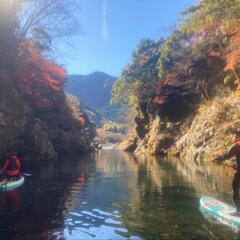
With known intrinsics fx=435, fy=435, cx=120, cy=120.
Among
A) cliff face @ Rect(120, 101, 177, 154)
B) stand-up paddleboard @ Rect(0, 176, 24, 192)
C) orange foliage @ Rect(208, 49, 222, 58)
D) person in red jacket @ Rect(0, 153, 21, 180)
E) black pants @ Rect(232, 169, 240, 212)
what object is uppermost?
orange foliage @ Rect(208, 49, 222, 58)

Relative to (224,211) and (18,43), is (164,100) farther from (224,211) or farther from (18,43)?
(224,211)

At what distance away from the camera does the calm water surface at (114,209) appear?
1141cm

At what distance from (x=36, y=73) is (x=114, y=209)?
117 ft

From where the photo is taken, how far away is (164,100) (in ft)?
184

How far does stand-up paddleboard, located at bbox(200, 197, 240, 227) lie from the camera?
12414 mm

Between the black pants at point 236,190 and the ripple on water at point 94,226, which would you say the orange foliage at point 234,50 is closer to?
the black pants at point 236,190

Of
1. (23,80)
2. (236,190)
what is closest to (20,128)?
(23,80)

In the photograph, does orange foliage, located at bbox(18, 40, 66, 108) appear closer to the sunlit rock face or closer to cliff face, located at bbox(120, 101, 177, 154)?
cliff face, located at bbox(120, 101, 177, 154)

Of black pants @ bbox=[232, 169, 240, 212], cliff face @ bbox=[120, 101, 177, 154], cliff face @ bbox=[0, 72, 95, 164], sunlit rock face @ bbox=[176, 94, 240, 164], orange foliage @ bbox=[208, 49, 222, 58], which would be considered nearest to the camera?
black pants @ bbox=[232, 169, 240, 212]

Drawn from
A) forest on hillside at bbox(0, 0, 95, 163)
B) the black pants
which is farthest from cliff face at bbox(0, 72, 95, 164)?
the black pants

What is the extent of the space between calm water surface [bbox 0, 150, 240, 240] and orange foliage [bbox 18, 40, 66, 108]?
21.1 metres

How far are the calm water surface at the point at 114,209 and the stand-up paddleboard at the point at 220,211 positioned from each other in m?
0.35

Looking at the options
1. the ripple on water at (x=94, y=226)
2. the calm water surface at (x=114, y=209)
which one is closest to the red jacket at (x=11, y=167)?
the calm water surface at (x=114, y=209)

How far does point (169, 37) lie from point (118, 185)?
134ft
